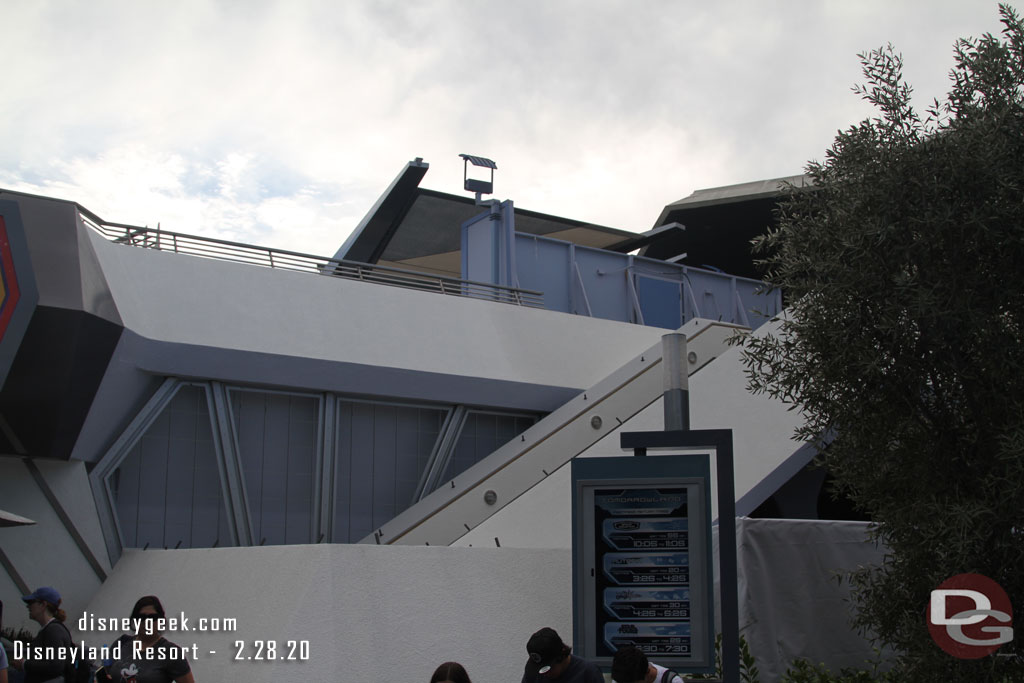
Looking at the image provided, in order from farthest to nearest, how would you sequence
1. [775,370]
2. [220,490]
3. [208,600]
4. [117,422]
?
[220,490]
[117,422]
[208,600]
[775,370]

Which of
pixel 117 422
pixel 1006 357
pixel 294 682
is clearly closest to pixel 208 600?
pixel 294 682

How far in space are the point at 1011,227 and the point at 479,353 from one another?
10.9m

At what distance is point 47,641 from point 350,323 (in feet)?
31.6

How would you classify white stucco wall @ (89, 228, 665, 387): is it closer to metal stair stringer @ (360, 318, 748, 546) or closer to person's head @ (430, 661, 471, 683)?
metal stair stringer @ (360, 318, 748, 546)

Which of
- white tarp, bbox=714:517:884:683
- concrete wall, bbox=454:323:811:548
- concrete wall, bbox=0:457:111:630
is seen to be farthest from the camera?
concrete wall, bbox=454:323:811:548

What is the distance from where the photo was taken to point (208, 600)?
1100 centimetres

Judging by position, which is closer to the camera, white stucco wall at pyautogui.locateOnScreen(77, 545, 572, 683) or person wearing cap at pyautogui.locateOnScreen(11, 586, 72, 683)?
person wearing cap at pyautogui.locateOnScreen(11, 586, 72, 683)

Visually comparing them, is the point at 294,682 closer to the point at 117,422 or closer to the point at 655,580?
the point at 655,580

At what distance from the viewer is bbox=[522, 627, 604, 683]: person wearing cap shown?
5551 millimetres

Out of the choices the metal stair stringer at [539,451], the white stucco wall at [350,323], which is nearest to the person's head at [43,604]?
the metal stair stringer at [539,451]

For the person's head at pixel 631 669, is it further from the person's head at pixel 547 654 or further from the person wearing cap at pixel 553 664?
the person's head at pixel 547 654

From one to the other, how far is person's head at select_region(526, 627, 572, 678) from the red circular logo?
3.25m

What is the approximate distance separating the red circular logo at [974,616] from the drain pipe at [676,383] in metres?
2.62

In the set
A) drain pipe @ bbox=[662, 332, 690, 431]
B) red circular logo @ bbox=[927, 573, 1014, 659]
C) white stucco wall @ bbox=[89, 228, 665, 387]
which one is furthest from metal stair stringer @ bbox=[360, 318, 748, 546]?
red circular logo @ bbox=[927, 573, 1014, 659]
